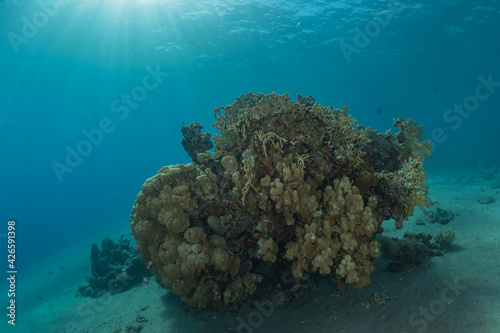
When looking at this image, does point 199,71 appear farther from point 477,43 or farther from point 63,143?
point 63,143

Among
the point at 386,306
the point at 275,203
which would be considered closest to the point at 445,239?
the point at 386,306

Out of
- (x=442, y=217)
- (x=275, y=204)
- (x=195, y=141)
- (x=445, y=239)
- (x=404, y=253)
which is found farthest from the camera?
(x=442, y=217)

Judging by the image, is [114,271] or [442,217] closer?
[442,217]

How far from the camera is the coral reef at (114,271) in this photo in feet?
40.4

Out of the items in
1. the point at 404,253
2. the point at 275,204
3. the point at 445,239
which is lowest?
the point at 445,239

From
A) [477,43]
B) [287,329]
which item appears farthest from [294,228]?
[477,43]

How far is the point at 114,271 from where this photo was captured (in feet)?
44.2

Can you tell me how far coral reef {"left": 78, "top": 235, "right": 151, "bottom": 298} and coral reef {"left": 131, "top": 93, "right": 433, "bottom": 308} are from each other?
672 cm

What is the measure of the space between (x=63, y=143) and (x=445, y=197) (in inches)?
5498

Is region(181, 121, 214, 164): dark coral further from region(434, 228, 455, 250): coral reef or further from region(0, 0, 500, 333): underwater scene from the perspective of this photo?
region(434, 228, 455, 250): coral reef

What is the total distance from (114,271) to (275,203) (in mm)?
12035

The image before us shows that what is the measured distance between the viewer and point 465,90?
321 ft

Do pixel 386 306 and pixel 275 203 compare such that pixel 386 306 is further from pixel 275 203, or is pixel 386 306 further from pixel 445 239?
pixel 445 239

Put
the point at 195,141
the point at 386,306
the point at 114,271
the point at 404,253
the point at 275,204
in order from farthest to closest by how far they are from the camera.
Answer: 1. the point at 114,271
2. the point at 195,141
3. the point at 404,253
4. the point at 275,204
5. the point at 386,306
